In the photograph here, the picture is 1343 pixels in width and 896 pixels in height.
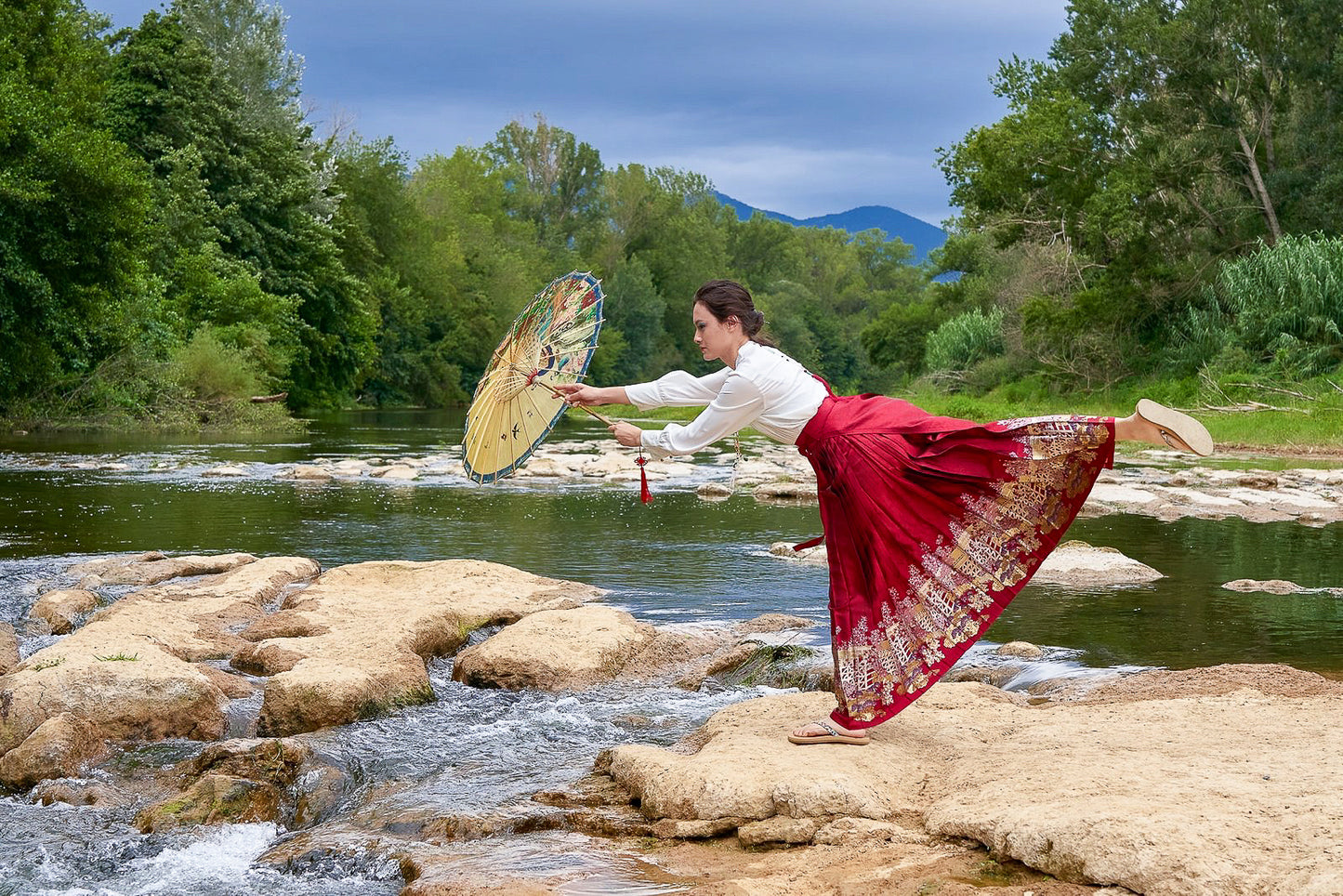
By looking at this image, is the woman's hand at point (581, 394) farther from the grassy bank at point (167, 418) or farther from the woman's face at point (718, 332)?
the grassy bank at point (167, 418)

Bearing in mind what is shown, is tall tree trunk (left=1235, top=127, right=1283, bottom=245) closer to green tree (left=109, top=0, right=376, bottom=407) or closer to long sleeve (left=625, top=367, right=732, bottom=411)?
green tree (left=109, top=0, right=376, bottom=407)

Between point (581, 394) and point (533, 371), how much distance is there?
747 millimetres

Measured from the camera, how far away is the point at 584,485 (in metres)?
22.8

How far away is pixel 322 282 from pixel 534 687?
3996cm

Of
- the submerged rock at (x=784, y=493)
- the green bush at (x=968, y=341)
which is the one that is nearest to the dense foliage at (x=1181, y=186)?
the green bush at (x=968, y=341)

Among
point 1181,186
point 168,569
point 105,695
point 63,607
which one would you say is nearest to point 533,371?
point 105,695

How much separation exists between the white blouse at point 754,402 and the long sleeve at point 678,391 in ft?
0.07

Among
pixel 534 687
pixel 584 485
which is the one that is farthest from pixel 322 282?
pixel 534 687

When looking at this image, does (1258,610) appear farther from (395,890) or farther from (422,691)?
(395,890)

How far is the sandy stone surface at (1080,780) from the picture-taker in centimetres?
417

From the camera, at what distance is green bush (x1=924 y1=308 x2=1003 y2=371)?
156ft

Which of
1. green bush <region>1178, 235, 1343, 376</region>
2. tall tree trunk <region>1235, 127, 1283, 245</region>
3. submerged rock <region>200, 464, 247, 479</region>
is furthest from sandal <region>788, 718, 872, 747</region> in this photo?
tall tree trunk <region>1235, 127, 1283, 245</region>

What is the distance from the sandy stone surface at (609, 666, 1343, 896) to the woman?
43cm

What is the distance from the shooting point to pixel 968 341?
4834 centimetres
